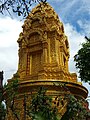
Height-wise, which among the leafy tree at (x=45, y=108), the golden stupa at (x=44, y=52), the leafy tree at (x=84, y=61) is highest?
the golden stupa at (x=44, y=52)

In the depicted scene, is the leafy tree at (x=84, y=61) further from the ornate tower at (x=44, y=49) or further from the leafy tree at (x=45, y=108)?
the ornate tower at (x=44, y=49)

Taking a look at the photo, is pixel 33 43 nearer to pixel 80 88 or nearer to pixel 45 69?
pixel 45 69

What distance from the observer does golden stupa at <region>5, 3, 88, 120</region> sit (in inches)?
974

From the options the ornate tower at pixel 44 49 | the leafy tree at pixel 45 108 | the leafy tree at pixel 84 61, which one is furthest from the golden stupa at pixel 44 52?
the leafy tree at pixel 84 61

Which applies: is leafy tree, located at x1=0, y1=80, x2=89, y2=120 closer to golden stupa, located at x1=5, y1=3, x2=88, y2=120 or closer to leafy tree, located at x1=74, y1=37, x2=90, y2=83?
leafy tree, located at x1=74, y1=37, x2=90, y2=83

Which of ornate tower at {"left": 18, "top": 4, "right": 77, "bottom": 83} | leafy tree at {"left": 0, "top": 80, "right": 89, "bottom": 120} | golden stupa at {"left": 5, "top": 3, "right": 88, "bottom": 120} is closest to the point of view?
leafy tree at {"left": 0, "top": 80, "right": 89, "bottom": 120}

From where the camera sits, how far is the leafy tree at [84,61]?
1681cm

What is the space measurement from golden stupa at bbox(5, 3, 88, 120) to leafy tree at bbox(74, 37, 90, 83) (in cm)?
563

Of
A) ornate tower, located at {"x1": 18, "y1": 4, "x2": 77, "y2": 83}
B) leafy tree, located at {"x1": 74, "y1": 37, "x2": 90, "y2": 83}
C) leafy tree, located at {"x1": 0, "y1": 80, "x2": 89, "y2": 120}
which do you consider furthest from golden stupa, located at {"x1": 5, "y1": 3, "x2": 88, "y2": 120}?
leafy tree, located at {"x1": 74, "y1": 37, "x2": 90, "y2": 83}

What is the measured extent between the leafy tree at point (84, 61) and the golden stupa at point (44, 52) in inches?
221

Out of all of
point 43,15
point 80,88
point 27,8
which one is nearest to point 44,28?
point 43,15

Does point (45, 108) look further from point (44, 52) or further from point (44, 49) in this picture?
point (44, 49)

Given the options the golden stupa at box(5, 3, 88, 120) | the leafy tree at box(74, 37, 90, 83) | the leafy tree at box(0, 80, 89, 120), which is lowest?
the leafy tree at box(0, 80, 89, 120)

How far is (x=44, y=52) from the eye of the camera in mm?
26172
